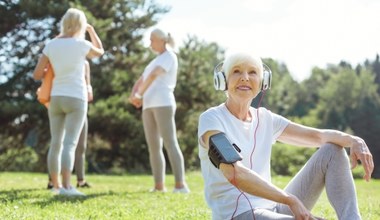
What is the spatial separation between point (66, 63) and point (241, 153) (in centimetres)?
388

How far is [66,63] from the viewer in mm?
6777

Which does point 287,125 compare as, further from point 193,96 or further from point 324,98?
point 324,98

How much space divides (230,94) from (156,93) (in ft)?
13.7

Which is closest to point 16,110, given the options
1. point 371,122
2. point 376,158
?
point 376,158

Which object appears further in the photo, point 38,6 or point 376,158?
point 376,158

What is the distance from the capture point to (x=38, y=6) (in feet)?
71.3

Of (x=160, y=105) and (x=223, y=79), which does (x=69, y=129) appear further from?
(x=223, y=79)

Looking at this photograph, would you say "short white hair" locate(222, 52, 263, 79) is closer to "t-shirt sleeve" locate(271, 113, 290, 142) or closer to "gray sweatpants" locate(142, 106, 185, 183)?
"t-shirt sleeve" locate(271, 113, 290, 142)

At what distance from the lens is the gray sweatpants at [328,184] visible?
332cm

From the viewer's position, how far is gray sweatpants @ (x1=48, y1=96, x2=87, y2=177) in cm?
673

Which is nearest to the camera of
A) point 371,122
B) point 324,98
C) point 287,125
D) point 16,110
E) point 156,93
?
point 287,125

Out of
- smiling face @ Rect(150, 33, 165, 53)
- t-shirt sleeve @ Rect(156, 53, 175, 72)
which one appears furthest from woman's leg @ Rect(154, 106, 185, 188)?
smiling face @ Rect(150, 33, 165, 53)

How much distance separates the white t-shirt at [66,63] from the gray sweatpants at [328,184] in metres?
3.80

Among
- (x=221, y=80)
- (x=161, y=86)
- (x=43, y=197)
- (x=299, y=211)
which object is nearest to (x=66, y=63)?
(x=161, y=86)
